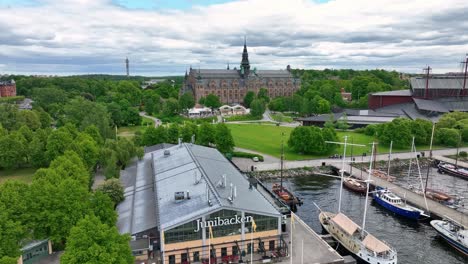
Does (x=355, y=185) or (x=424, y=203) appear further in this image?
(x=355, y=185)

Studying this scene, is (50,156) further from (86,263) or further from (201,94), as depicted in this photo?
(201,94)

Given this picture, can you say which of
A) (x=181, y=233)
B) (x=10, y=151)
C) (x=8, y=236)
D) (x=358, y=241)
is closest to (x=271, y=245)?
(x=181, y=233)

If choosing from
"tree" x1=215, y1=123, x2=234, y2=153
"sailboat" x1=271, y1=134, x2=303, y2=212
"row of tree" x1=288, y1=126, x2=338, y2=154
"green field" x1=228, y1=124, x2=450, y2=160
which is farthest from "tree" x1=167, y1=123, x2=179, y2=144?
"sailboat" x1=271, y1=134, x2=303, y2=212

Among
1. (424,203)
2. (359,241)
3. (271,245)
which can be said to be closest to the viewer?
(271,245)

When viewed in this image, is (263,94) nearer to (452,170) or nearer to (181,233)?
(452,170)

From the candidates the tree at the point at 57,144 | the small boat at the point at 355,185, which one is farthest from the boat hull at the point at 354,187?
the tree at the point at 57,144

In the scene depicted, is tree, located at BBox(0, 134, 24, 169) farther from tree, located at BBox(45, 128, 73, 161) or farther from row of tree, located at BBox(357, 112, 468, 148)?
row of tree, located at BBox(357, 112, 468, 148)

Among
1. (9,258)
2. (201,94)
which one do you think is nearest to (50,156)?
(9,258)
